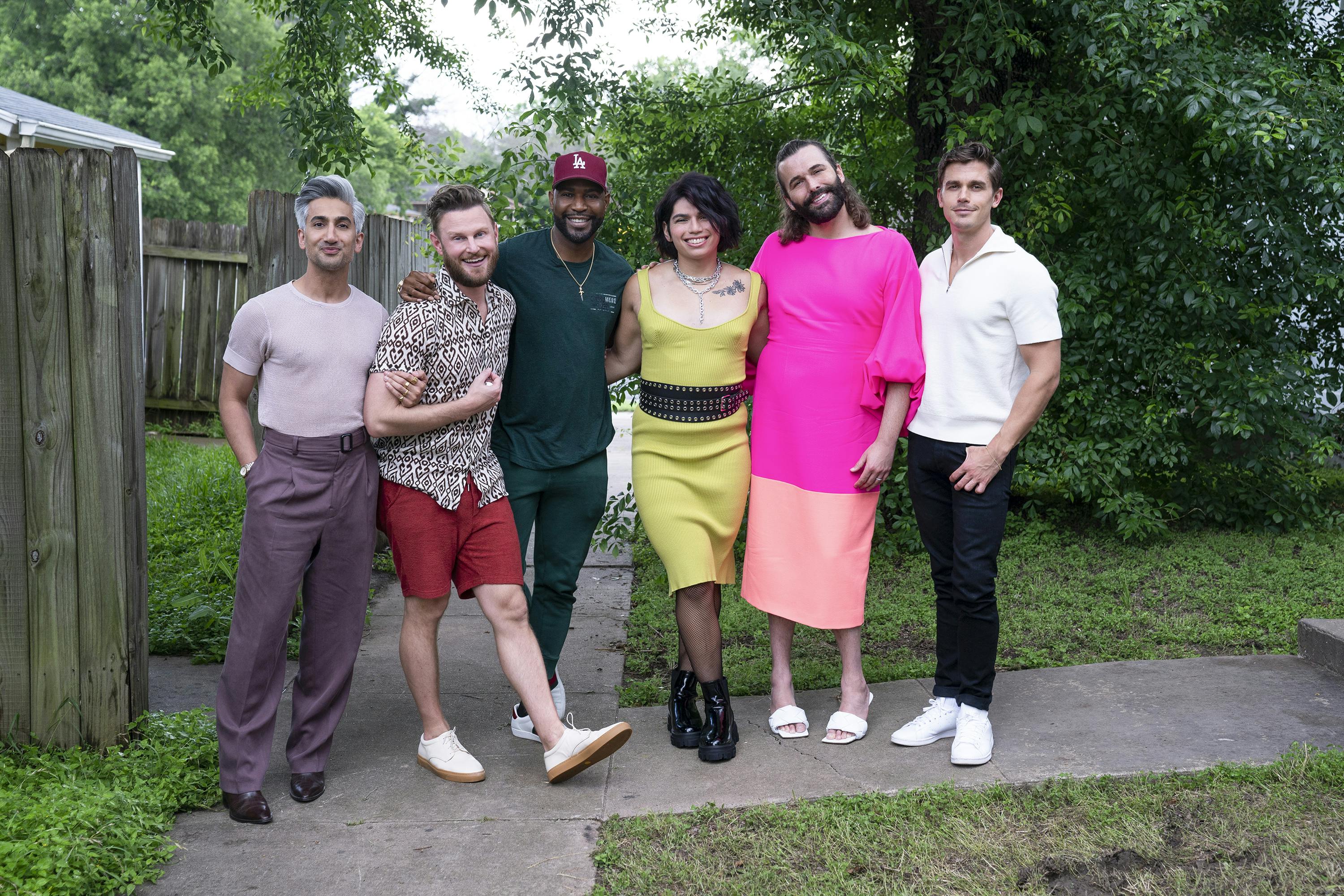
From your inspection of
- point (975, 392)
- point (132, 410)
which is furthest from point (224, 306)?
point (975, 392)

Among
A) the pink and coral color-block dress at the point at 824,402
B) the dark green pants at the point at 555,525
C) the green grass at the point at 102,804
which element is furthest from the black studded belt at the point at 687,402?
the green grass at the point at 102,804

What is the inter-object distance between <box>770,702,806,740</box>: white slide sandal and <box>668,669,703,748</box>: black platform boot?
272mm

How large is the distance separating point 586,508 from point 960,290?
1.52 metres

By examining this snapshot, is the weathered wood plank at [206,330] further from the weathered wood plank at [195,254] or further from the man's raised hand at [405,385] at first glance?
the man's raised hand at [405,385]

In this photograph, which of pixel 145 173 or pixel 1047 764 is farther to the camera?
pixel 145 173

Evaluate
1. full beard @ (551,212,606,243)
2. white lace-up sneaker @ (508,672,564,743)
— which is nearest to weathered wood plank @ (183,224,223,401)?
white lace-up sneaker @ (508,672,564,743)

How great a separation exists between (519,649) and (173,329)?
29.9ft

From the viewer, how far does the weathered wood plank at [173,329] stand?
11.5 metres

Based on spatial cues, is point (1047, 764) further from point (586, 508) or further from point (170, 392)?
point (170, 392)

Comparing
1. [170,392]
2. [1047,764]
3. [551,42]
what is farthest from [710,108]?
[170,392]

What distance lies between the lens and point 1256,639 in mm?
5301

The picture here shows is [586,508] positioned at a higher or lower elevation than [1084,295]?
lower

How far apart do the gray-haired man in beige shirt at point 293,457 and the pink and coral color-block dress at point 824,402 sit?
4.25 feet

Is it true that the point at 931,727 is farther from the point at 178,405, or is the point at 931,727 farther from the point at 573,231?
the point at 178,405
